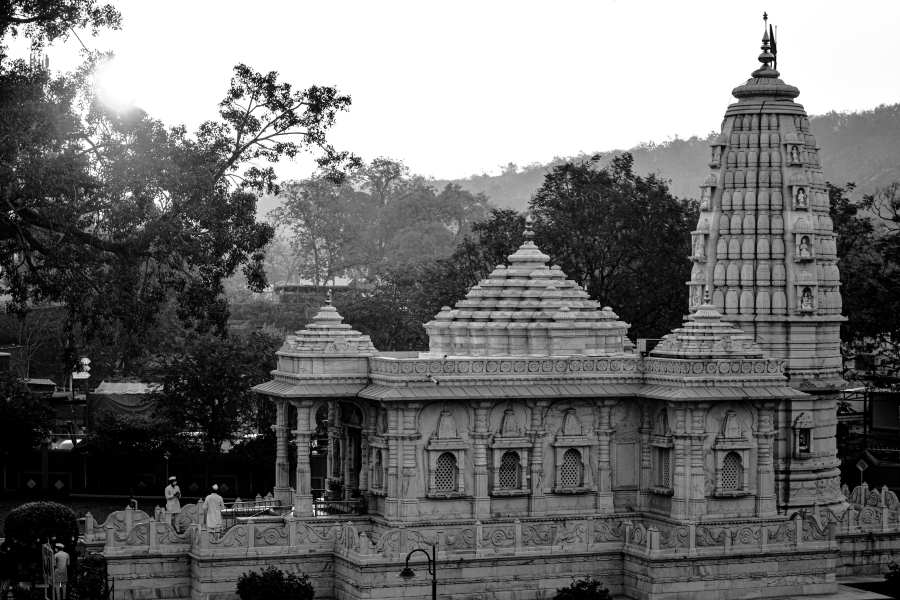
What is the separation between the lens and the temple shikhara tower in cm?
3794

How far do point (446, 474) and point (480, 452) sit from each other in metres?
0.89

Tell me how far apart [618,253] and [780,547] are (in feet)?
79.8

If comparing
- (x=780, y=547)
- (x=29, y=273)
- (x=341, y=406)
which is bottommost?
(x=780, y=547)

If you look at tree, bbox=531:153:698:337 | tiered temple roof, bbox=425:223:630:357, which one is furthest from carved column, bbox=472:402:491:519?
tree, bbox=531:153:698:337

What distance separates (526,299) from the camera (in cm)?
4234

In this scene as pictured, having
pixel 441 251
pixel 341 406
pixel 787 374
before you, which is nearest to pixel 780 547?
pixel 787 374

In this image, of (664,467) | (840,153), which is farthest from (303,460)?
(840,153)

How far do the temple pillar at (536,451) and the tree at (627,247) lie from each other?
2204cm

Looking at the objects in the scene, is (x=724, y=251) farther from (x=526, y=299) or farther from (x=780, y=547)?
(x=780, y=547)

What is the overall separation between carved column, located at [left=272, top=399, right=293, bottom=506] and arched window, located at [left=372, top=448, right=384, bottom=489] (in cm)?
229

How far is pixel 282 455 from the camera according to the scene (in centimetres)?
4103

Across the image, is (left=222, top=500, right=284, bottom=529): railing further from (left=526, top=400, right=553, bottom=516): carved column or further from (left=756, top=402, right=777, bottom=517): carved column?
(left=756, top=402, right=777, bottom=517): carved column

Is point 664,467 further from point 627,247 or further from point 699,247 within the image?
point 627,247

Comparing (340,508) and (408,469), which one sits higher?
(408,469)
